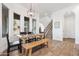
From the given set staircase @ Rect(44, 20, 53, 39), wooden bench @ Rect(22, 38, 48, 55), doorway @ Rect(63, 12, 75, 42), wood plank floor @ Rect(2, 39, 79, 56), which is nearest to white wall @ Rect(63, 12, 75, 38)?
doorway @ Rect(63, 12, 75, 42)

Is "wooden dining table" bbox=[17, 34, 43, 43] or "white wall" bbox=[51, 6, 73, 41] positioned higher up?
"white wall" bbox=[51, 6, 73, 41]

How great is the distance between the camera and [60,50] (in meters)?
1.91

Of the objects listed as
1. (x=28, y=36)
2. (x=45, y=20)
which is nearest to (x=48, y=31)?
(x=45, y=20)

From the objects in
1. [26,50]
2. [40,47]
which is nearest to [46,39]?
[40,47]

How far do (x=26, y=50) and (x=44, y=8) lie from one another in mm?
944

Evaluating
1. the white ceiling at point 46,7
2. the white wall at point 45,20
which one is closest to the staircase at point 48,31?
the white wall at point 45,20

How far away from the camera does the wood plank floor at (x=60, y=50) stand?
6.17 ft

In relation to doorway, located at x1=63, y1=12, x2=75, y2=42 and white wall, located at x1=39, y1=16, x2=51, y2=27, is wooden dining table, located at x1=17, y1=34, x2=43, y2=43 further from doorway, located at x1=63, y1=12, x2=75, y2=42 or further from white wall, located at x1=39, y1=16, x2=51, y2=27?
doorway, located at x1=63, y1=12, x2=75, y2=42

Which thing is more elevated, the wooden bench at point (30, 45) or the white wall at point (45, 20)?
the white wall at point (45, 20)

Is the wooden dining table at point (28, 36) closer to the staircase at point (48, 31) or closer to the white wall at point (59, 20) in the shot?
the staircase at point (48, 31)

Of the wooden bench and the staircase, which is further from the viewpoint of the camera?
the staircase

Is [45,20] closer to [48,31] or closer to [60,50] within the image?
[48,31]

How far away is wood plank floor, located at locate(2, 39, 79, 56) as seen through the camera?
188 cm

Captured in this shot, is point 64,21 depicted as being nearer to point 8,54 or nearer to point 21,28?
point 21,28
